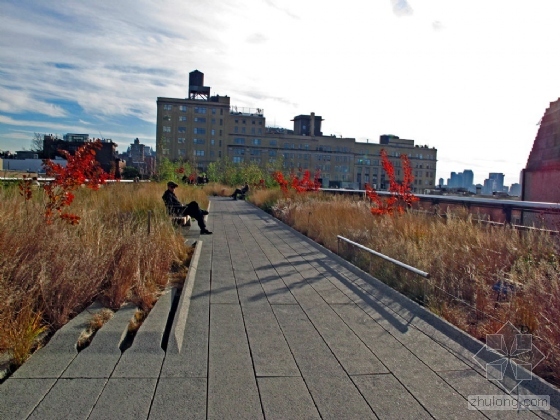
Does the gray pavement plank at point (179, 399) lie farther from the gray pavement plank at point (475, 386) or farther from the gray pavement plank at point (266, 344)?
the gray pavement plank at point (475, 386)

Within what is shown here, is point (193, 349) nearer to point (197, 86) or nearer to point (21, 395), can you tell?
point (21, 395)

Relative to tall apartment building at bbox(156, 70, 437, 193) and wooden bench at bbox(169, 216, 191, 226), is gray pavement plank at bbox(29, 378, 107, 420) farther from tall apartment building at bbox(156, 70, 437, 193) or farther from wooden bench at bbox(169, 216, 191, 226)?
tall apartment building at bbox(156, 70, 437, 193)

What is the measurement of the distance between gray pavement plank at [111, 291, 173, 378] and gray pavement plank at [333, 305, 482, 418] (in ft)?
6.41

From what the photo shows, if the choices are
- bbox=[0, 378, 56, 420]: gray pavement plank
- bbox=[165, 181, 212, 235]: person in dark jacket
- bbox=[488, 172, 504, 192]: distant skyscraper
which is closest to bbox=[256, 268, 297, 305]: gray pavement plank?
bbox=[0, 378, 56, 420]: gray pavement plank

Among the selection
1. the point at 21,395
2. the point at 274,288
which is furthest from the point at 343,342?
the point at 21,395

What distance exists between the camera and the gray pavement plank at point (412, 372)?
3.12 m

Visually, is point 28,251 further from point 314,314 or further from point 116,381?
point 314,314

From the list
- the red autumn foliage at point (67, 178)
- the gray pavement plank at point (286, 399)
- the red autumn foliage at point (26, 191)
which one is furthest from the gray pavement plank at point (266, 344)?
the red autumn foliage at point (26, 191)

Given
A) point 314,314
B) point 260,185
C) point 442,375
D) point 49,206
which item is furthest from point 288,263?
point 260,185

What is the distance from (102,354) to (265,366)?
140 centimetres

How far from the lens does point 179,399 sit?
306 cm

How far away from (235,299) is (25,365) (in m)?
2.55

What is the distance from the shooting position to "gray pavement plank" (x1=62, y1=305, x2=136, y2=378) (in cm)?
340

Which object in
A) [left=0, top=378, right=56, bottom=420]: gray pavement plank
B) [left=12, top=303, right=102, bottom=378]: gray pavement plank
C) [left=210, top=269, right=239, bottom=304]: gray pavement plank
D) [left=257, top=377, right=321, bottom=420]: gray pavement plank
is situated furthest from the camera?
[left=210, top=269, right=239, bottom=304]: gray pavement plank
